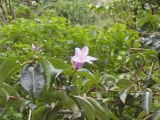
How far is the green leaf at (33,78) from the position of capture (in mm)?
741

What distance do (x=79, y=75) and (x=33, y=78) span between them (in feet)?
0.78

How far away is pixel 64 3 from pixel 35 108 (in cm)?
553

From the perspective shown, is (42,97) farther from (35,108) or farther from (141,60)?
(141,60)

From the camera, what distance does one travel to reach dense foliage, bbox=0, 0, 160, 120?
0.79 m

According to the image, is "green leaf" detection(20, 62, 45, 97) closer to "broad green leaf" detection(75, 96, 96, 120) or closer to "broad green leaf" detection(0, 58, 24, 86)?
"broad green leaf" detection(0, 58, 24, 86)

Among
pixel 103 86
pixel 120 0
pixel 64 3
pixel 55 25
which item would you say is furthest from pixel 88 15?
pixel 103 86

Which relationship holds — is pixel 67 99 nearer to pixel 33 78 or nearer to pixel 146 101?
pixel 33 78

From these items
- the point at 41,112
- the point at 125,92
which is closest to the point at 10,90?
the point at 41,112

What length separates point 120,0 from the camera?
3.28 m

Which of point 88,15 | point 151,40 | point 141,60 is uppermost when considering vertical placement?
point 151,40

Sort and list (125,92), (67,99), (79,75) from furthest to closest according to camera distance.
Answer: (125,92), (79,75), (67,99)

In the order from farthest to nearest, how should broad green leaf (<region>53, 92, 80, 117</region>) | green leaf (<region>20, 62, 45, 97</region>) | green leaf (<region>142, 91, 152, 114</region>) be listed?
1. green leaf (<region>142, 91, 152, 114</region>)
2. broad green leaf (<region>53, 92, 80, 117</region>)
3. green leaf (<region>20, 62, 45, 97</region>)

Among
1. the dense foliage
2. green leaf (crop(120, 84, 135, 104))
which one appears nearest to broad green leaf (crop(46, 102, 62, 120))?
the dense foliage

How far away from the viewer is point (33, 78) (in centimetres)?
76
